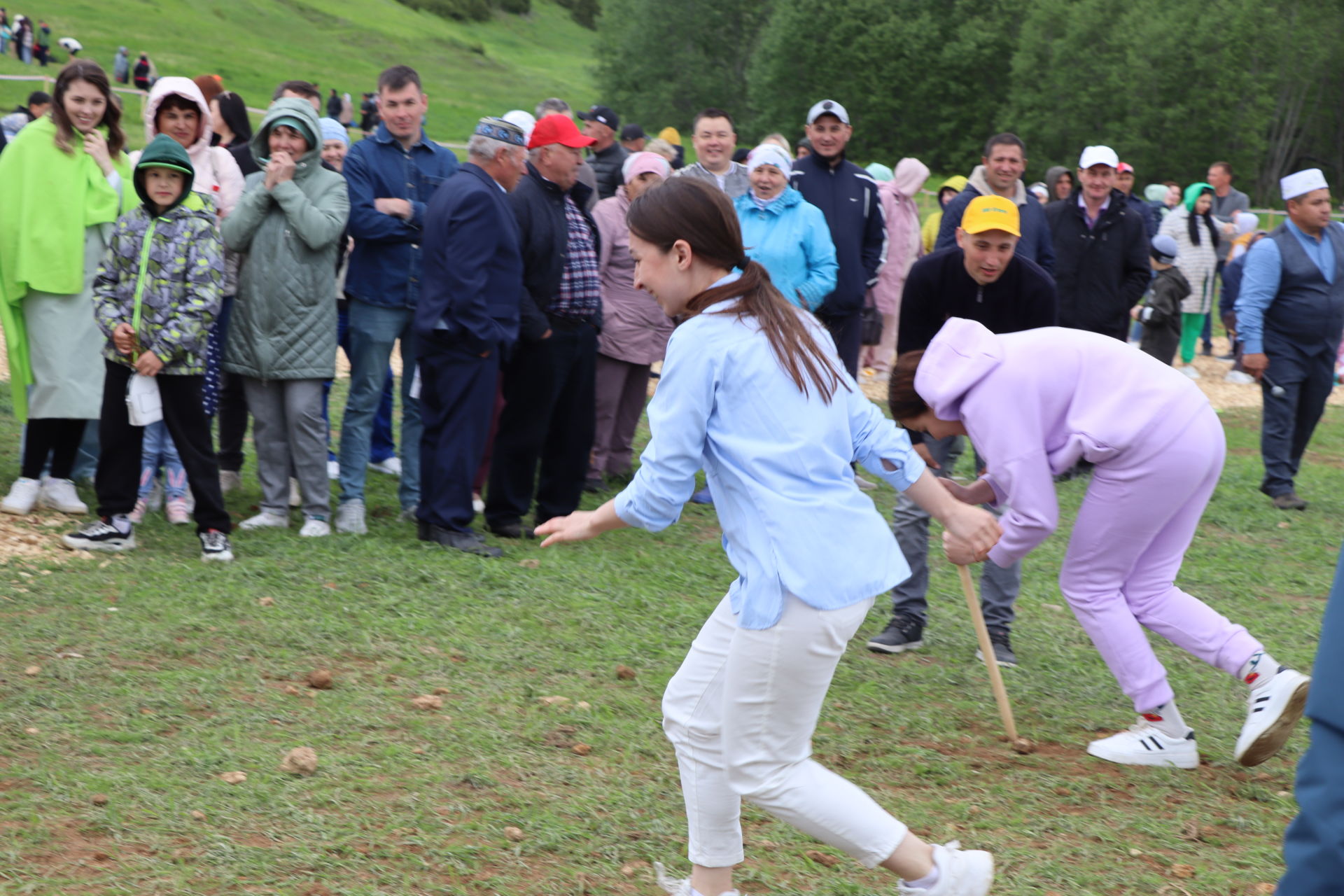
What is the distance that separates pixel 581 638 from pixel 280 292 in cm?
269

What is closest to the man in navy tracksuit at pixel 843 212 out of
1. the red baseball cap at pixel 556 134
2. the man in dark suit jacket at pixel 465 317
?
the red baseball cap at pixel 556 134

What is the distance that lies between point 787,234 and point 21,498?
4767mm

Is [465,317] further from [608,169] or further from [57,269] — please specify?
[608,169]

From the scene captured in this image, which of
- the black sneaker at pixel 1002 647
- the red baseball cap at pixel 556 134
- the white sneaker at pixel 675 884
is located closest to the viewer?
the white sneaker at pixel 675 884

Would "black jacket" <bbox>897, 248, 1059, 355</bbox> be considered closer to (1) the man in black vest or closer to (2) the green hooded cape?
(1) the man in black vest

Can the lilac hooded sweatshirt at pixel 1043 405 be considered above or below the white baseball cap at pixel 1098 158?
below

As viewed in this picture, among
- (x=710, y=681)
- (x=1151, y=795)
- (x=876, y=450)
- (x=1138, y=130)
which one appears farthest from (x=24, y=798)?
(x=1138, y=130)

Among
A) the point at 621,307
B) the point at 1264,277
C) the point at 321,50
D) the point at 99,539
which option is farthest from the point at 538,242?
the point at 321,50

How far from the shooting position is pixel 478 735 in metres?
4.74

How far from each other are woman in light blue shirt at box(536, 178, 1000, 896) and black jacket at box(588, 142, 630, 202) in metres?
7.97

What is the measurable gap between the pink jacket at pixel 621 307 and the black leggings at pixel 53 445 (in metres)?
3.40

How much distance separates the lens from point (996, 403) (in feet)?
14.2

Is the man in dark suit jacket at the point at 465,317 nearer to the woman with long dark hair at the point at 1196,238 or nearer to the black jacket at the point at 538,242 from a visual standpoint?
the black jacket at the point at 538,242

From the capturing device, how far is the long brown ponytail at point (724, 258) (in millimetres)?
3139
